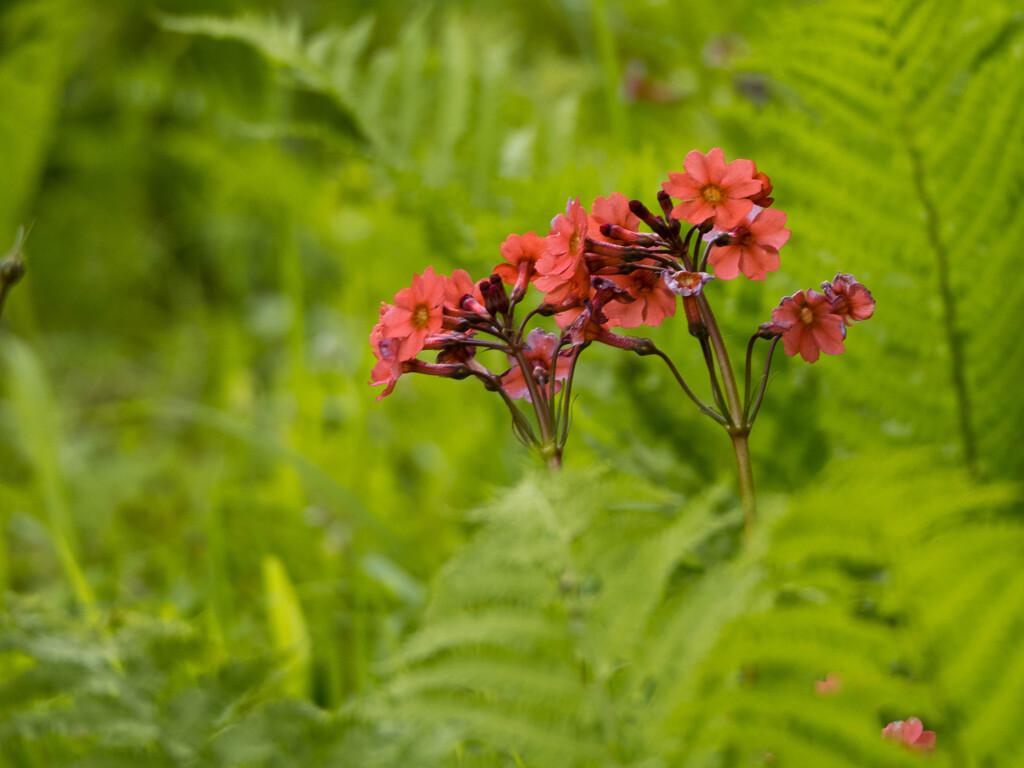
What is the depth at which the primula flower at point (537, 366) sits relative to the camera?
542mm

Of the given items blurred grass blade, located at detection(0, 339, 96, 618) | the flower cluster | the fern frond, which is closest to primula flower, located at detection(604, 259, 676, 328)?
the flower cluster

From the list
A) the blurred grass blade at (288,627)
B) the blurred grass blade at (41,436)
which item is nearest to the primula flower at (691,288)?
the blurred grass blade at (288,627)

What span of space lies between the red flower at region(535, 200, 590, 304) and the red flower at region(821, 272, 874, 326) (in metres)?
0.15

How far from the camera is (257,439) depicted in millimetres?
1080

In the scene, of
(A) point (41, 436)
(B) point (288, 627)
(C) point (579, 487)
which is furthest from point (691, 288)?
(A) point (41, 436)

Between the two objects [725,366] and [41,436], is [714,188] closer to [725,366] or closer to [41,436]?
[725,366]

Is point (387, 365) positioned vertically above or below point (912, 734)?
above

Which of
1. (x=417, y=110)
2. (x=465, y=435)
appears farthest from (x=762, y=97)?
(x=465, y=435)

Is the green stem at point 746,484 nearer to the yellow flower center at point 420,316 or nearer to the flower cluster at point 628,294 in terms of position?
the flower cluster at point 628,294

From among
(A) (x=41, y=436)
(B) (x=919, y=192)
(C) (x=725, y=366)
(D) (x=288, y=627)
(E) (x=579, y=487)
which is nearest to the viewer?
(E) (x=579, y=487)

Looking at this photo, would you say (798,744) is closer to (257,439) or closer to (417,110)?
(257,439)

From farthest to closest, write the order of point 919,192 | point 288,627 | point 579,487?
1. point 288,627
2. point 919,192
3. point 579,487

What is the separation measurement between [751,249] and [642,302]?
0.08 metres

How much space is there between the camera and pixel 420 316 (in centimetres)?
51
